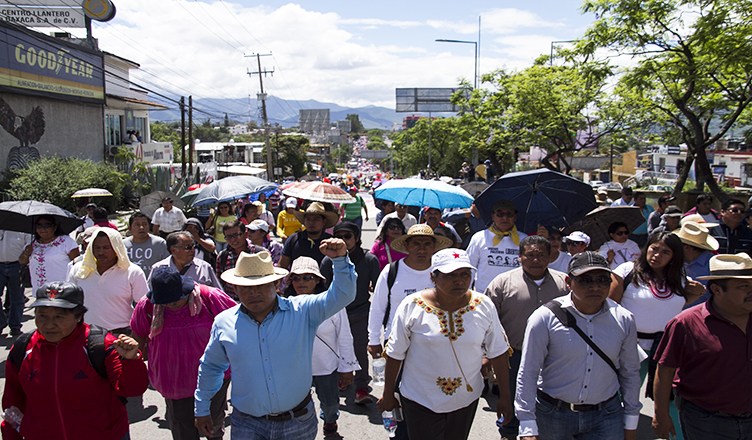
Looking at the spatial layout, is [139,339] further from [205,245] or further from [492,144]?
[492,144]

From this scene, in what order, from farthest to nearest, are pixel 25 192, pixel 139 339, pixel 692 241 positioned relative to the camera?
pixel 25 192 → pixel 692 241 → pixel 139 339

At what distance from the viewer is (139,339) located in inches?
169

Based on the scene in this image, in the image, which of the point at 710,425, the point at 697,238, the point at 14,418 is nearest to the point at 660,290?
the point at 697,238

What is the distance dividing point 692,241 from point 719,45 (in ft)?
25.6

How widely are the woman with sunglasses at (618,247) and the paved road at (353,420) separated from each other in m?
1.58

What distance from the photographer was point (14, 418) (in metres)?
3.42

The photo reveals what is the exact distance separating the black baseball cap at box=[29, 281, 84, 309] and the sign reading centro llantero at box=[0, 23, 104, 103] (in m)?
23.7

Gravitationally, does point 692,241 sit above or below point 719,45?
below

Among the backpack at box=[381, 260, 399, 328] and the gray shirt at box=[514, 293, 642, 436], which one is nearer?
the gray shirt at box=[514, 293, 642, 436]

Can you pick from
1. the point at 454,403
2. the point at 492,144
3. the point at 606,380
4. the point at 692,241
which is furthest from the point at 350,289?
the point at 492,144

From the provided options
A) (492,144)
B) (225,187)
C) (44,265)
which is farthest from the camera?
(492,144)

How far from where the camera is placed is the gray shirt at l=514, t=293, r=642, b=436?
3.60m

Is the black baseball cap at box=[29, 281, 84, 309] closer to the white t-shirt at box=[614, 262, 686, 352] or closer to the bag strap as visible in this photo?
the bag strap

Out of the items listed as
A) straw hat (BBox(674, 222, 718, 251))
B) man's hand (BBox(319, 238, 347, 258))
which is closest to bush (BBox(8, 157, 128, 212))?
man's hand (BBox(319, 238, 347, 258))
